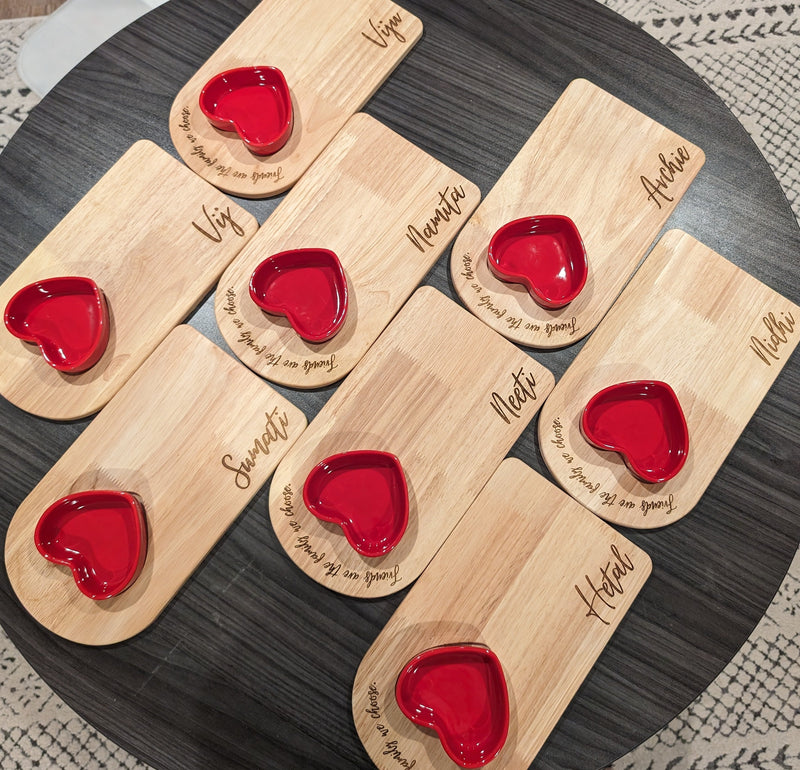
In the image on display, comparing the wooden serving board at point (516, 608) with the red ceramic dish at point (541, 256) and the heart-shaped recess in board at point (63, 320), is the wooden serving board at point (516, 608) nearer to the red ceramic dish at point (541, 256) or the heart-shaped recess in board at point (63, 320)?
the red ceramic dish at point (541, 256)

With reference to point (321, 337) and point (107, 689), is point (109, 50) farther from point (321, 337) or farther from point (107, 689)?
point (107, 689)

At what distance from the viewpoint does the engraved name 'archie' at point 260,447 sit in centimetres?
121

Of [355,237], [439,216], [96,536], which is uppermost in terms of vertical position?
[439,216]

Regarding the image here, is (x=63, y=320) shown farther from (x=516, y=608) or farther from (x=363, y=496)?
(x=516, y=608)

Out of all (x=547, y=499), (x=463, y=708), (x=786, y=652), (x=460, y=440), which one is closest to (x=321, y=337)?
(x=460, y=440)

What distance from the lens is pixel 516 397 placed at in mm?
1241

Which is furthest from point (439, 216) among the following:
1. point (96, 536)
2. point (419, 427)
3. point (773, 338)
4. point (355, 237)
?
point (96, 536)

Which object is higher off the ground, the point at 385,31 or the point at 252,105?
the point at 385,31

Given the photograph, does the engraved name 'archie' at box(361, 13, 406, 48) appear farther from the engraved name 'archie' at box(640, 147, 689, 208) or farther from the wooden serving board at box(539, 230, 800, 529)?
the wooden serving board at box(539, 230, 800, 529)

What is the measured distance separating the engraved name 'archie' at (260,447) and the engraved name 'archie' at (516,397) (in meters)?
0.37

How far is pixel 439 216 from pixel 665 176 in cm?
44

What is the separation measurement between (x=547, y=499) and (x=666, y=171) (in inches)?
26.5

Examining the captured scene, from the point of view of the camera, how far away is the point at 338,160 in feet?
4.35

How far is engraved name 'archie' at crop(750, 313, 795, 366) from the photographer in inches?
50.4
